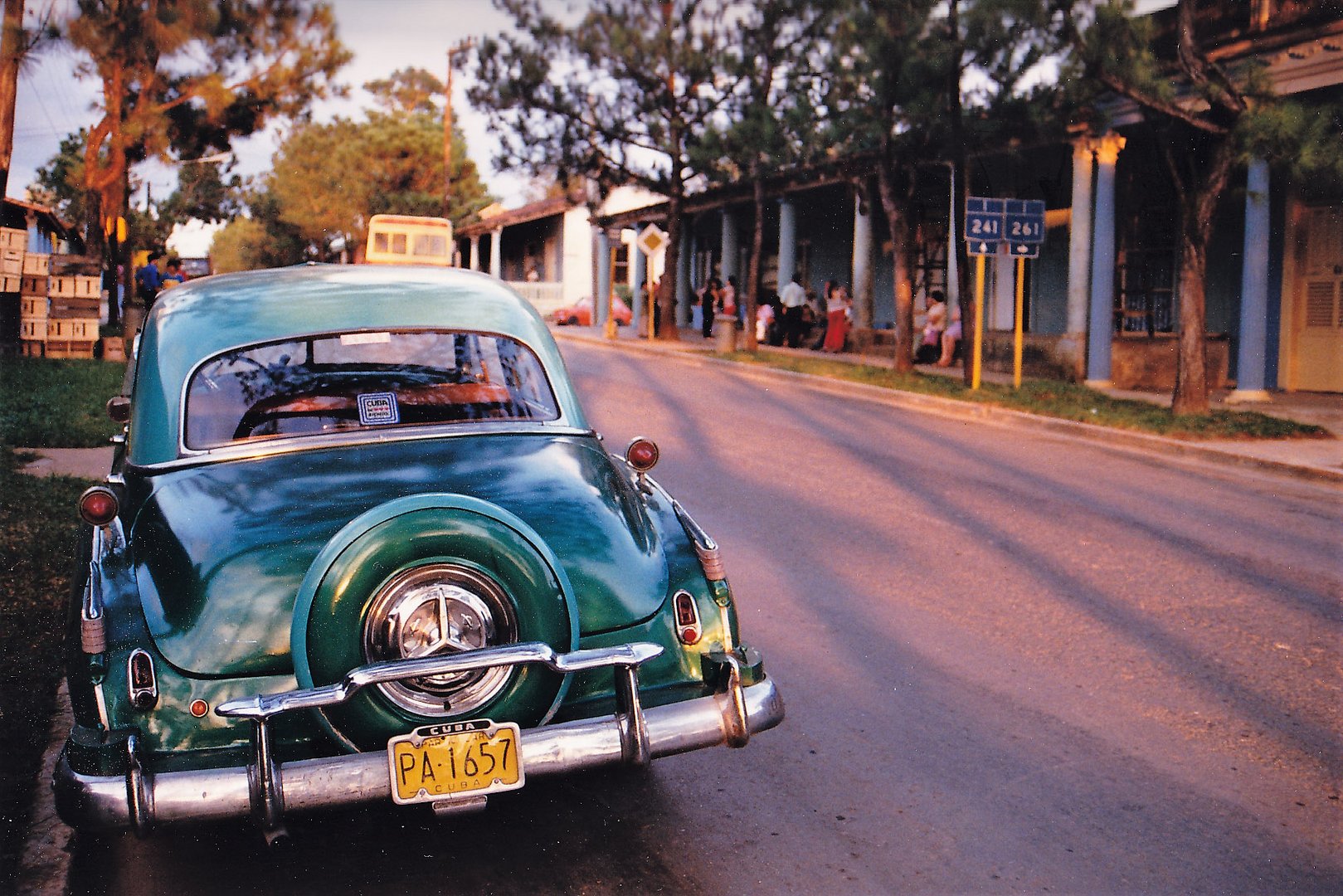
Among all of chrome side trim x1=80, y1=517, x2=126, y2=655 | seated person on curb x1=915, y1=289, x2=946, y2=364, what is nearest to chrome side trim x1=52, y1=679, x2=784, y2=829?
chrome side trim x1=80, y1=517, x2=126, y2=655

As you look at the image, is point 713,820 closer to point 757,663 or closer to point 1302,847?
point 757,663

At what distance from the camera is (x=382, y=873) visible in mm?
3670

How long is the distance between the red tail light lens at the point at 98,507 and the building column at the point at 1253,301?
1558 cm

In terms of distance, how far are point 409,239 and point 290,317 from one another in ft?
115

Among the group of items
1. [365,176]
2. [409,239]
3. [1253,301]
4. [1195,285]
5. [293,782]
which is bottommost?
[293,782]

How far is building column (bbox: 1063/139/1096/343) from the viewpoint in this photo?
65.4ft

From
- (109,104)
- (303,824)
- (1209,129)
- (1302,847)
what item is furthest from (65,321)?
(1302,847)

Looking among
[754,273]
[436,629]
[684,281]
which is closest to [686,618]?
[436,629]

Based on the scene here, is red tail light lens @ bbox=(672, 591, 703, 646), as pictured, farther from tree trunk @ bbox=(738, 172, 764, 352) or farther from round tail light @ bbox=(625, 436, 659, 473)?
tree trunk @ bbox=(738, 172, 764, 352)

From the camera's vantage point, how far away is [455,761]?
10.9ft

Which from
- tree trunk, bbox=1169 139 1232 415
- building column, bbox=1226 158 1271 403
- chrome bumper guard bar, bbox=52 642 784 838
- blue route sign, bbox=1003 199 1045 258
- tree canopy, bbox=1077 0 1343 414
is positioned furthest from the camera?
blue route sign, bbox=1003 199 1045 258

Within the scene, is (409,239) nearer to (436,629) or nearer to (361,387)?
(361,387)

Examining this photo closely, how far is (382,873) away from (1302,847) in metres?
2.76

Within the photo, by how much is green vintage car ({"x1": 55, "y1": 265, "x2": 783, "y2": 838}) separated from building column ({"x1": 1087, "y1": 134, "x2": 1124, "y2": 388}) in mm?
16565
